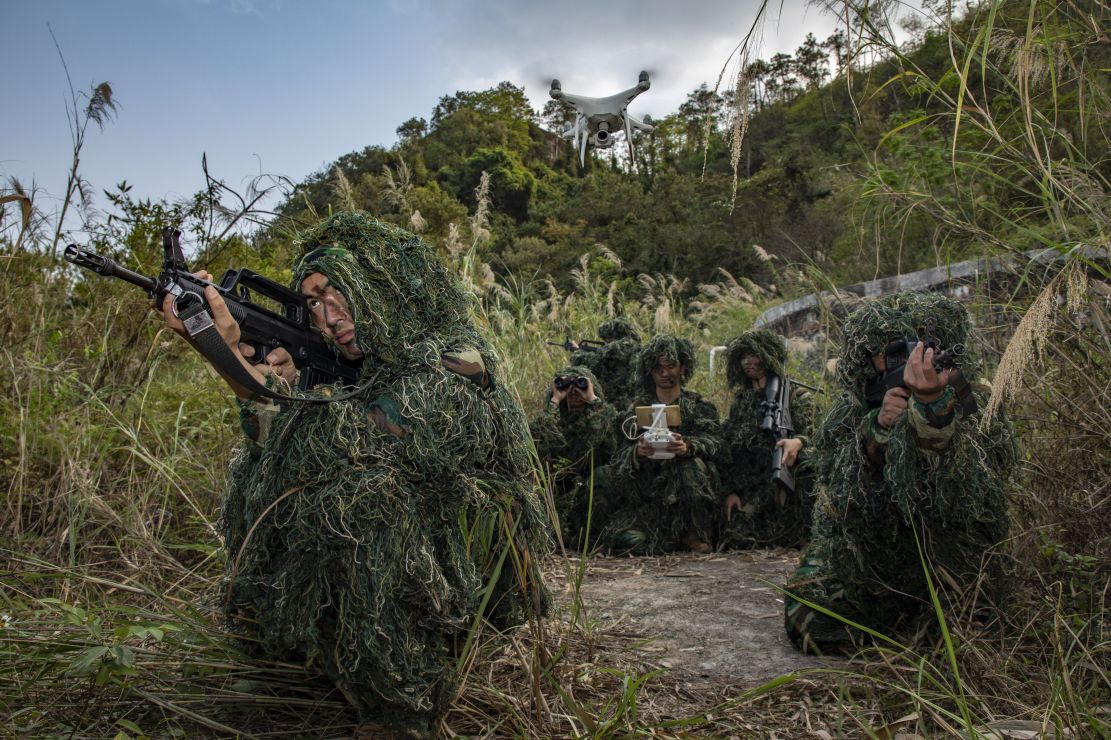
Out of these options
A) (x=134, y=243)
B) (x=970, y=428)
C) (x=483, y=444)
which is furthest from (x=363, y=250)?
(x=134, y=243)

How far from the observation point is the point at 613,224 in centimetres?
1883

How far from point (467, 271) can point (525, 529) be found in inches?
96.0

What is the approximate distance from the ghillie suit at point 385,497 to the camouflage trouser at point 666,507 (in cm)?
254

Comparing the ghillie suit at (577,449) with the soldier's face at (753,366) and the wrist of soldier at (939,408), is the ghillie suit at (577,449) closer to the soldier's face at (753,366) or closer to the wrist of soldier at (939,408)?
the soldier's face at (753,366)

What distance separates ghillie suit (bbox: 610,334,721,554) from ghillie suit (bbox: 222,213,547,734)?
2.55m

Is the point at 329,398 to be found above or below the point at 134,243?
below

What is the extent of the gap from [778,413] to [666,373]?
746mm

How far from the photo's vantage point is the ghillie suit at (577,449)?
525 cm

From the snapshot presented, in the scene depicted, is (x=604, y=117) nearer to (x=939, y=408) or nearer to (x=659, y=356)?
(x=939, y=408)

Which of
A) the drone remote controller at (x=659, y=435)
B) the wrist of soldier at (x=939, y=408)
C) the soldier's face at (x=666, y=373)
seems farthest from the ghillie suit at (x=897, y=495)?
the soldier's face at (x=666, y=373)

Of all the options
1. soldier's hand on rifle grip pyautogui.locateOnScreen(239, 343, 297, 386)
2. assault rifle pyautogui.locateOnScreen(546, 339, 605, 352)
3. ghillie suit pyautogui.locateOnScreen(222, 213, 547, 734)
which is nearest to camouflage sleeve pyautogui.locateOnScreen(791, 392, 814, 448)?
assault rifle pyautogui.locateOnScreen(546, 339, 605, 352)

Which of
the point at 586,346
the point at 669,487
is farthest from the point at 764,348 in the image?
the point at 586,346

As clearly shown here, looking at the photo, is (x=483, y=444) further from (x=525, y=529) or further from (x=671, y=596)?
(x=671, y=596)

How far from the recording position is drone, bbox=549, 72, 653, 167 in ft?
9.70
